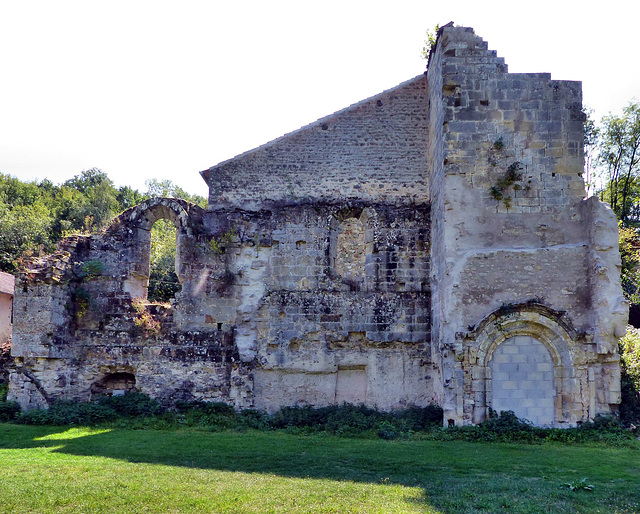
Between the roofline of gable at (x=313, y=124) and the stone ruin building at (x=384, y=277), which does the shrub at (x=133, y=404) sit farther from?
the roofline of gable at (x=313, y=124)

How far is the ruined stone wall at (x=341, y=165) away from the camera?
15.6 m

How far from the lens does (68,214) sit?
34000mm

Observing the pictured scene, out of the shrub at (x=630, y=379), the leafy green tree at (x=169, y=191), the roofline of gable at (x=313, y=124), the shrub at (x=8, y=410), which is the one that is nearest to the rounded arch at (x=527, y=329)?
the shrub at (x=630, y=379)

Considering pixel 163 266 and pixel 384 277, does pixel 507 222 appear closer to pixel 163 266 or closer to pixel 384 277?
pixel 384 277

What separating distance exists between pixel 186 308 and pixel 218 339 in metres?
1.13

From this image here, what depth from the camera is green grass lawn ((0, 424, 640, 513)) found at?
6941mm

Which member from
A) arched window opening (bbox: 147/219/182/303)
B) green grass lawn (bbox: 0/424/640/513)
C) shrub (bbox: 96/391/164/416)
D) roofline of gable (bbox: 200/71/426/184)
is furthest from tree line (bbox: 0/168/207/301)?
green grass lawn (bbox: 0/424/640/513)

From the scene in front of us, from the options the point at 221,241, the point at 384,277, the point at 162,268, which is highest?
the point at 162,268

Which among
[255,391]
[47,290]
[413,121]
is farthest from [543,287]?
[47,290]

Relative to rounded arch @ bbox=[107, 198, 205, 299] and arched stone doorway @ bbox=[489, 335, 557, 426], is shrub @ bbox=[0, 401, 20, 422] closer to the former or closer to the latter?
rounded arch @ bbox=[107, 198, 205, 299]

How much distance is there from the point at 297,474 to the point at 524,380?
5.85 metres

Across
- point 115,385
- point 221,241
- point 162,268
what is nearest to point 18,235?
point 162,268

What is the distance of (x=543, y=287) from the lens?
12227 mm

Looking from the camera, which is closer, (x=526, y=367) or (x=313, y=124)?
(x=526, y=367)
